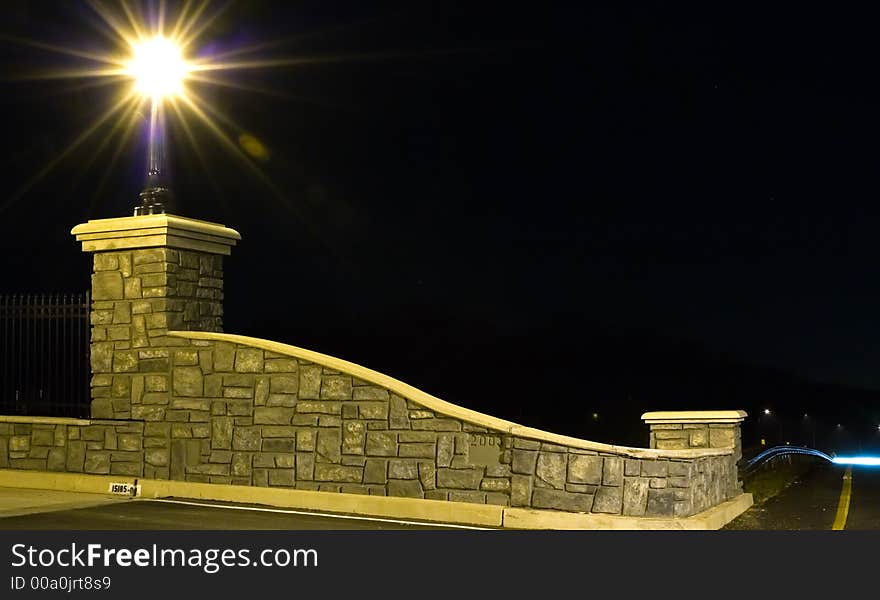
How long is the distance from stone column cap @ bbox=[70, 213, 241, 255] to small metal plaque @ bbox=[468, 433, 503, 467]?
454 cm

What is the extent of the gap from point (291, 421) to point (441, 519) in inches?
89.1

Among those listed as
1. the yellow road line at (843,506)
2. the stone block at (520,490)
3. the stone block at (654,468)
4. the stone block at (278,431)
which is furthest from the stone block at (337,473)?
the yellow road line at (843,506)

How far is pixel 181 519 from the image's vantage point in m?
11.9

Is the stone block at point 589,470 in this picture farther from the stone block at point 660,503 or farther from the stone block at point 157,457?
the stone block at point 157,457

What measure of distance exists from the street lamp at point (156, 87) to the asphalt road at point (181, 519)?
3.97 meters

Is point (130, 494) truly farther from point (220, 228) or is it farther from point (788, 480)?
point (788, 480)

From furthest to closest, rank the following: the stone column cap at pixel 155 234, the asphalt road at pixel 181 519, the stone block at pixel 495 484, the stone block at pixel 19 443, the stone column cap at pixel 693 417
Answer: the stone column cap at pixel 693 417 < the stone block at pixel 19 443 < the stone column cap at pixel 155 234 < the stone block at pixel 495 484 < the asphalt road at pixel 181 519

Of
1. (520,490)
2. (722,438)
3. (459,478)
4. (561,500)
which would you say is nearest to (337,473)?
(459,478)

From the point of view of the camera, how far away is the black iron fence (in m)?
14.9

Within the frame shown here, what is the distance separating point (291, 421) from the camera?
43.8ft

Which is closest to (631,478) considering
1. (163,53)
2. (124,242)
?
(124,242)

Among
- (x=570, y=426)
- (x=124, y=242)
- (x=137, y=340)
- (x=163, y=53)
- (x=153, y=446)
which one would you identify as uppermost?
(x=163, y=53)

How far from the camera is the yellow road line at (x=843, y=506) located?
43.6ft

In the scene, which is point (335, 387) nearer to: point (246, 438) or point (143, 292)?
point (246, 438)
